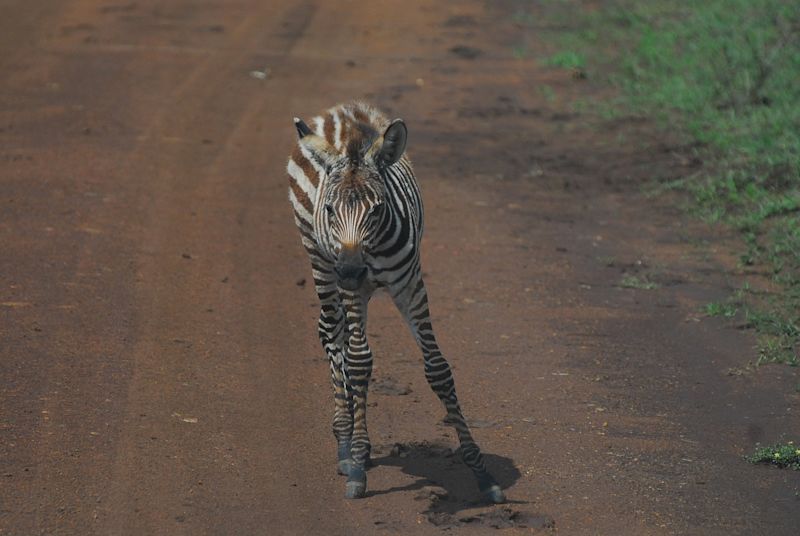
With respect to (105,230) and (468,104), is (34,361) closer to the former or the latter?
(105,230)

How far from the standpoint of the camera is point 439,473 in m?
6.97

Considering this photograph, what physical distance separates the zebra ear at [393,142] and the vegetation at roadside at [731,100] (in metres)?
3.58

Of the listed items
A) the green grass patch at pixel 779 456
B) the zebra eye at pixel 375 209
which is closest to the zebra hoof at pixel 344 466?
the zebra eye at pixel 375 209

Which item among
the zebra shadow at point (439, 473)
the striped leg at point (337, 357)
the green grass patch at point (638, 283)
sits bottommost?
the green grass patch at point (638, 283)

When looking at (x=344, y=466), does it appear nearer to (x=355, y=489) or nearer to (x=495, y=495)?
(x=355, y=489)

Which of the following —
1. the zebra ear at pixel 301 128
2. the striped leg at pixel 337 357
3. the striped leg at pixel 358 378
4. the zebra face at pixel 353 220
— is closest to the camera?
the zebra face at pixel 353 220

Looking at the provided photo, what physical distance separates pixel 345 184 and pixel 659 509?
2.38 meters

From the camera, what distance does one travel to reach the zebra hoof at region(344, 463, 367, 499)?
6555mm

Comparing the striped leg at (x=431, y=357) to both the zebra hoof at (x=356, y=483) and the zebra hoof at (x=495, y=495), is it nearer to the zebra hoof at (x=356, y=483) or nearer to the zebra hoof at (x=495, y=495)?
the zebra hoof at (x=495, y=495)

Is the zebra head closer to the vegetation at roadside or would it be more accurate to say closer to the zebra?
the zebra

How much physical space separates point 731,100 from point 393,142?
9111 mm

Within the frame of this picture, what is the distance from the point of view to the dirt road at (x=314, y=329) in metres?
6.57

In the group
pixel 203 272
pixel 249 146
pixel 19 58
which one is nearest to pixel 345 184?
pixel 203 272

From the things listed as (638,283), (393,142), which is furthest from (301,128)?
(638,283)
